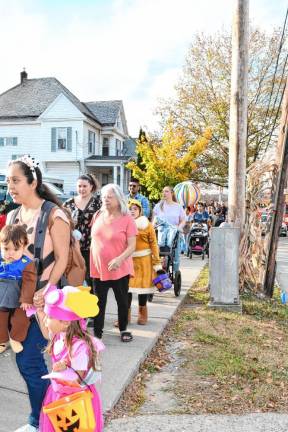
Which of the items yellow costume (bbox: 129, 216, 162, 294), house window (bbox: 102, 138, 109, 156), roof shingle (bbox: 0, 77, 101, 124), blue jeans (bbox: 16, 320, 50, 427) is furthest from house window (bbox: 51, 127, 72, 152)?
blue jeans (bbox: 16, 320, 50, 427)

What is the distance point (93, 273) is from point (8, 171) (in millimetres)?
2199

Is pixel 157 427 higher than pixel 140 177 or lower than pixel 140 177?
lower

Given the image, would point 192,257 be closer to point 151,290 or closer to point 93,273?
point 151,290

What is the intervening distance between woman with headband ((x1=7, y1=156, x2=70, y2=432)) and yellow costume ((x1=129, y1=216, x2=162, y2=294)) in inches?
115

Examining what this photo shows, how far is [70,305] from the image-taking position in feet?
8.19

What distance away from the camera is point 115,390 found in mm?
3994

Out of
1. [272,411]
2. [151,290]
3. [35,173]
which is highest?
[35,173]

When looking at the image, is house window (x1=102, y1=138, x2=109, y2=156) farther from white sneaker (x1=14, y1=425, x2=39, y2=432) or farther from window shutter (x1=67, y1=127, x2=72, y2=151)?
white sneaker (x1=14, y1=425, x2=39, y2=432)

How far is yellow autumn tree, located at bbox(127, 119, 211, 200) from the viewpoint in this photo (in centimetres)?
2703

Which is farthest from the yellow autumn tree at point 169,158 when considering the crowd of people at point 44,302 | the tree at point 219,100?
the crowd of people at point 44,302

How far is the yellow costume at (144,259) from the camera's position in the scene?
→ 6133 mm

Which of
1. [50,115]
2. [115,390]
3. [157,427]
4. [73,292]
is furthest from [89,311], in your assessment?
[50,115]

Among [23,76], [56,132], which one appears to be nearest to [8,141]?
[56,132]

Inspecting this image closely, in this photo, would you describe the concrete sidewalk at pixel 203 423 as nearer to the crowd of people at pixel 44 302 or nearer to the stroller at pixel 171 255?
the crowd of people at pixel 44 302
